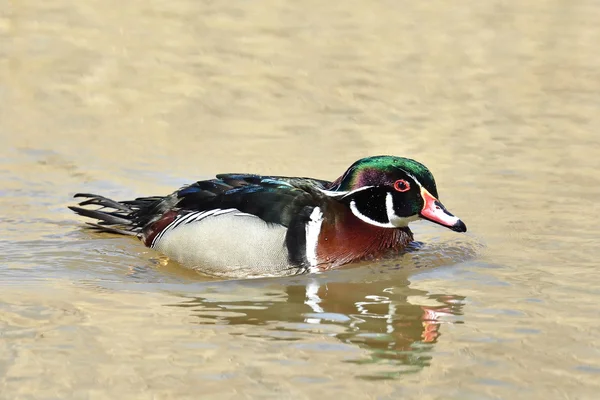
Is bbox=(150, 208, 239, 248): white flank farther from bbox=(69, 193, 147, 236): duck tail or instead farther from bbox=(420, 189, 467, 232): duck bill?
bbox=(420, 189, 467, 232): duck bill

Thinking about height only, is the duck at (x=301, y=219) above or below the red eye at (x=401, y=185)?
below

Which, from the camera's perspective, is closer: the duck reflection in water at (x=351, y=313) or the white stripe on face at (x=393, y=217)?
the duck reflection in water at (x=351, y=313)

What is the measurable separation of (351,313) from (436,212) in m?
1.48

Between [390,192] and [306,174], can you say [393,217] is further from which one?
[306,174]

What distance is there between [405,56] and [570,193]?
5.38 metres

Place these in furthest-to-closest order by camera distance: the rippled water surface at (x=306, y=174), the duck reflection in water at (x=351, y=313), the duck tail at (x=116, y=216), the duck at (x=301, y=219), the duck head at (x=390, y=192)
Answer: the duck tail at (x=116, y=216), the duck head at (x=390, y=192), the duck at (x=301, y=219), the duck reflection in water at (x=351, y=313), the rippled water surface at (x=306, y=174)

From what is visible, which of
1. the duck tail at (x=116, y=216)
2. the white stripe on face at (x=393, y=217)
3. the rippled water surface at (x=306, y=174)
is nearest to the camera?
the rippled water surface at (x=306, y=174)

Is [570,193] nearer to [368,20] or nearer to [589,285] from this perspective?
[589,285]

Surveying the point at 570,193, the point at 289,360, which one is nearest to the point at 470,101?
the point at 570,193

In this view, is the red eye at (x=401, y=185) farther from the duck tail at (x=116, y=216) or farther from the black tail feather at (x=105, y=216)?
the black tail feather at (x=105, y=216)

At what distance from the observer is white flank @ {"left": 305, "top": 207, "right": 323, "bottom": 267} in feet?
31.5

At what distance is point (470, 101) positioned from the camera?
15.3 meters

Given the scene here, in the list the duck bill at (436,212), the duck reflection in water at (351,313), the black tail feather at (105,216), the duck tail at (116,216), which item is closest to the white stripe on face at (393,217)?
the duck bill at (436,212)

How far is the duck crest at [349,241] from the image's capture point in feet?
31.7
